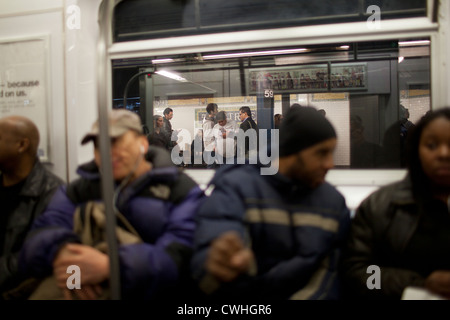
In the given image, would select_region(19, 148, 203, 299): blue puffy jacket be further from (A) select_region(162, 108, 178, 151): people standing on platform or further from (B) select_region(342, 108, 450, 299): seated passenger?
(A) select_region(162, 108, 178, 151): people standing on platform

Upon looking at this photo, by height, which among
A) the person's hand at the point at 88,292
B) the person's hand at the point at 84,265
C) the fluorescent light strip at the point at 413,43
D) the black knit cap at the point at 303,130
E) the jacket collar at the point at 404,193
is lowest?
the person's hand at the point at 88,292

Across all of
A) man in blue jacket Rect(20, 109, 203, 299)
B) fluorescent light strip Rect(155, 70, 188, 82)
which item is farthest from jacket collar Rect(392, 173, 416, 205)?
fluorescent light strip Rect(155, 70, 188, 82)

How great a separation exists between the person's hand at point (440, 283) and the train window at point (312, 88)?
2.89 ft

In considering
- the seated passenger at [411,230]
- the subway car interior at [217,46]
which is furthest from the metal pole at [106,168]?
the seated passenger at [411,230]

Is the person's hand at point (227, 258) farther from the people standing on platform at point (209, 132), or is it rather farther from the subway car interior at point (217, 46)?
the people standing on platform at point (209, 132)

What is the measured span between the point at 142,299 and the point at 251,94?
2546mm

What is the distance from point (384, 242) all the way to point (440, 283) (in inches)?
11.5

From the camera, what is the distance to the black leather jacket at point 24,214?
192 centimetres

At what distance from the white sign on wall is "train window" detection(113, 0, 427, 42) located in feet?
1.77

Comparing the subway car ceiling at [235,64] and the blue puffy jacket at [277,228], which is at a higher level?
the subway car ceiling at [235,64]

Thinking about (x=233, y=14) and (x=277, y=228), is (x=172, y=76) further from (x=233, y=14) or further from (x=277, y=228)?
(x=277, y=228)

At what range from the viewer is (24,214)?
2.03 m

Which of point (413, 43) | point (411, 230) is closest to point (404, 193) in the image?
point (411, 230)
